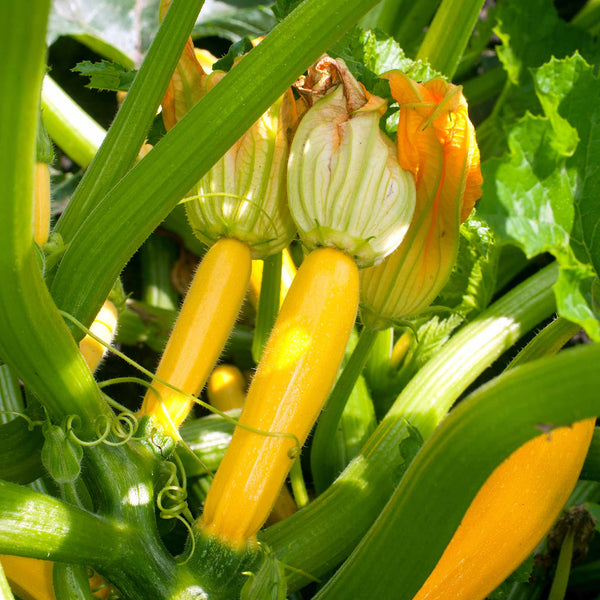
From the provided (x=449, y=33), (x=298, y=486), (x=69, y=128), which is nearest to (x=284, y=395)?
(x=298, y=486)

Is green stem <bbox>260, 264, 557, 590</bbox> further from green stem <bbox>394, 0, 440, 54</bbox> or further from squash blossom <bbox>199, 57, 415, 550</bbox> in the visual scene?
green stem <bbox>394, 0, 440, 54</bbox>

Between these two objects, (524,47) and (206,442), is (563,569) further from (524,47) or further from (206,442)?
(524,47)

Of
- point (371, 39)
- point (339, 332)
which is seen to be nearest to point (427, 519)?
point (339, 332)

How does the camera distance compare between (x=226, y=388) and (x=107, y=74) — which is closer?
(x=107, y=74)

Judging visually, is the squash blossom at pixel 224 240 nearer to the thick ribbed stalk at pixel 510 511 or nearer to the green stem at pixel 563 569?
the thick ribbed stalk at pixel 510 511

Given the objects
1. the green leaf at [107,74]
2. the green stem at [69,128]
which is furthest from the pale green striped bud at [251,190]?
the green stem at [69,128]

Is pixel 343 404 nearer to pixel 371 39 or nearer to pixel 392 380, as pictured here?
pixel 392 380
